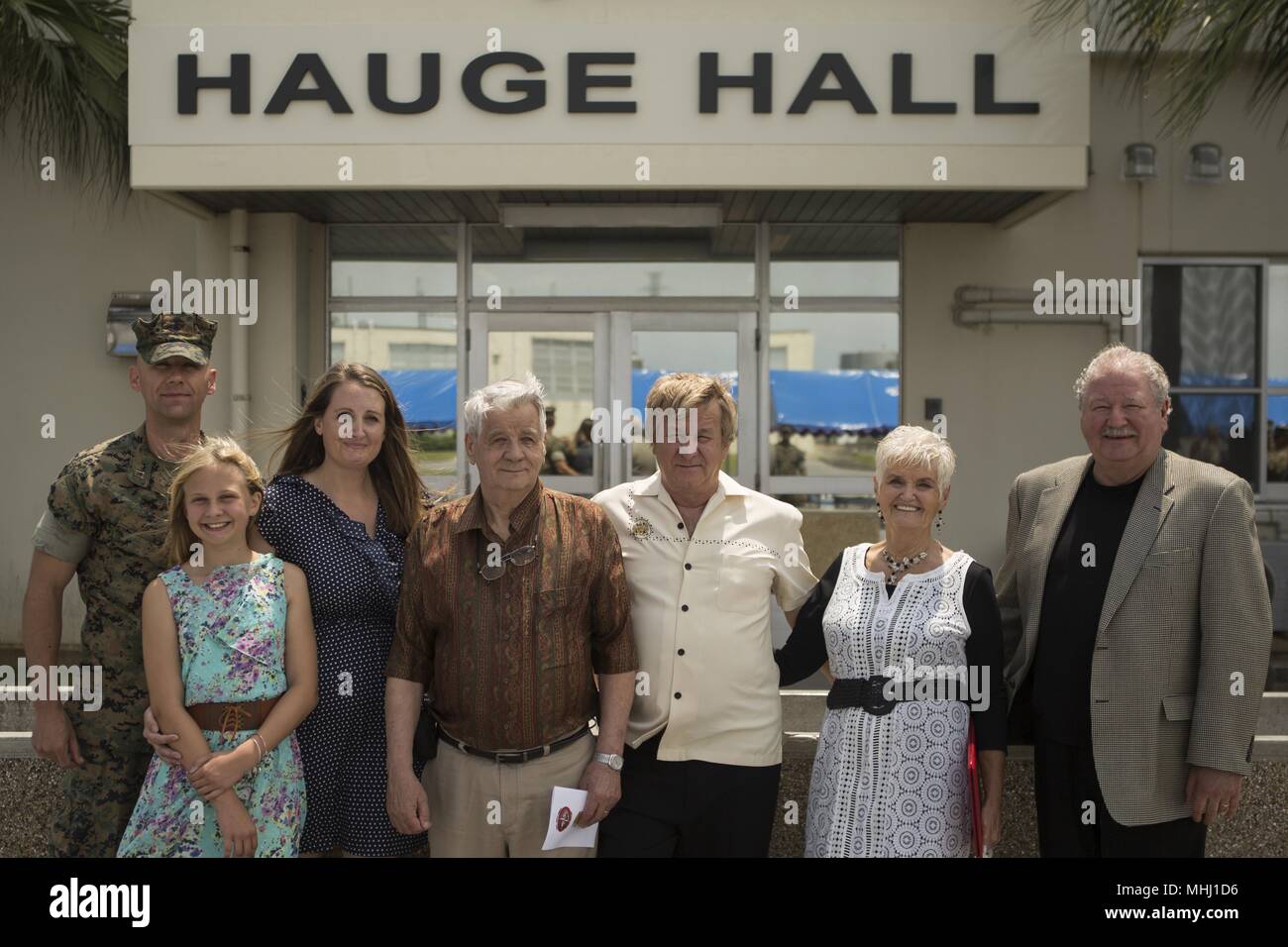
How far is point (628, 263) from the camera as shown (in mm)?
9219

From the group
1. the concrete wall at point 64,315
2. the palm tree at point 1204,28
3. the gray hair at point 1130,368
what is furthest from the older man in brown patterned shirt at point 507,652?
the concrete wall at point 64,315

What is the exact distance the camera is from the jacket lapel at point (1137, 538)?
3.14 metres

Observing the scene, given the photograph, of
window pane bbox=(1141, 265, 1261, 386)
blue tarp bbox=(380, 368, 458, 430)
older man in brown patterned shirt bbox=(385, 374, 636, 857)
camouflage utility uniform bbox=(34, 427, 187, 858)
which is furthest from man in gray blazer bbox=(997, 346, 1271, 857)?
blue tarp bbox=(380, 368, 458, 430)

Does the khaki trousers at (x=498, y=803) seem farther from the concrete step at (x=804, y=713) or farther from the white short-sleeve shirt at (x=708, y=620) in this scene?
the concrete step at (x=804, y=713)

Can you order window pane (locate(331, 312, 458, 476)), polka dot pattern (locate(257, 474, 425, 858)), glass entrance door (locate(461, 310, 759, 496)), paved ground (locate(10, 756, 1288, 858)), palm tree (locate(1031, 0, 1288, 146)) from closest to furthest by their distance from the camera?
polka dot pattern (locate(257, 474, 425, 858)) < paved ground (locate(10, 756, 1288, 858)) < palm tree (locate(1031, 0, 1288, 146)) < glass entrance door (locate(461, 310, 759, 496)) < window pane (locate(331, 312, 458, 476))

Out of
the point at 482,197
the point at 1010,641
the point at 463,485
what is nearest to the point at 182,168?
the point at 482,197

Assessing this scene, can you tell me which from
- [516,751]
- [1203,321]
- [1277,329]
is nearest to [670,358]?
[1203,321]

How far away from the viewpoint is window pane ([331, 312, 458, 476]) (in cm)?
927

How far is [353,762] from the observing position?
10.5ft

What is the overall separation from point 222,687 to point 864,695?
1691 millimetres

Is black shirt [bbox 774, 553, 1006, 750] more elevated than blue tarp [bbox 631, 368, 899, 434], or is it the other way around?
blue tarp [bbox 631, 368, 899, 434]

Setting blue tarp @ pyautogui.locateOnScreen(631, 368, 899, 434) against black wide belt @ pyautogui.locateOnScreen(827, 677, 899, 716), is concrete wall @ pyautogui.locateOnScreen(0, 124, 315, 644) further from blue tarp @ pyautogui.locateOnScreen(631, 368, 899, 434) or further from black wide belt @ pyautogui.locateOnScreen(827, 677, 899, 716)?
black wide belt @ pyautogui.locateOnScreen(827, 677, 899, 716)

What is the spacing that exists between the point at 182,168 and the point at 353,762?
18.0ft

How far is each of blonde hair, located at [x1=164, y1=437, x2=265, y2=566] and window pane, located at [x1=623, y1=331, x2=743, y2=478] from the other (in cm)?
609
